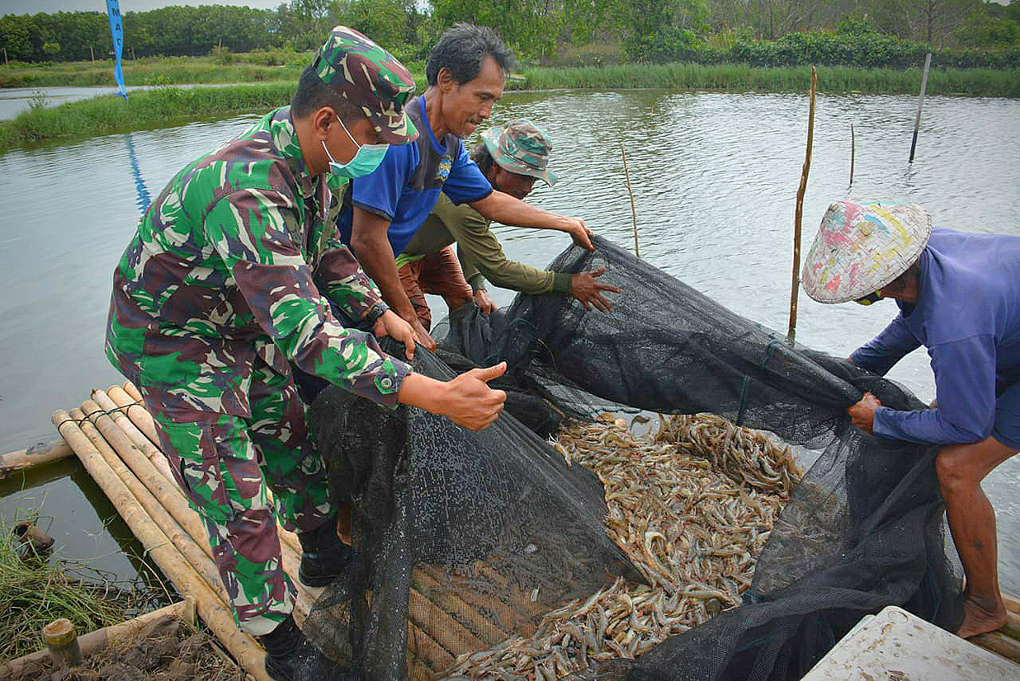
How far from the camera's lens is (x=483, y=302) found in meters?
4.41

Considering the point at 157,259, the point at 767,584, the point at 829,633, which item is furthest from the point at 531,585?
the point at 157,259

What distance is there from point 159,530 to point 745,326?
3118mm

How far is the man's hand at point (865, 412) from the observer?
8.51ft

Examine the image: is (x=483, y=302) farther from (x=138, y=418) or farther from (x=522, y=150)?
(x=138, y=418)

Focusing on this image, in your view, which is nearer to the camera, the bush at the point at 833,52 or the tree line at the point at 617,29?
the bush at the point at 833,52

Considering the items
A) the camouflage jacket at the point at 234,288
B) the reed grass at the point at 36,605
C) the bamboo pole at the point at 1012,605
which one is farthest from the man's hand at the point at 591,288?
the reed grass at the point at 36,605

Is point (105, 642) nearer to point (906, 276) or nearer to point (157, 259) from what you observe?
point (157, 259)

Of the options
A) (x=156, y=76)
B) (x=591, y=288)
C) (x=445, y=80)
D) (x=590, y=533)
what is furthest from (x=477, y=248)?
(x=156, y=76)

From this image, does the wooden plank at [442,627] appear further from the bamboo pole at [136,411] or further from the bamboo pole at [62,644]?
→ the bamboo pole at [136,411]

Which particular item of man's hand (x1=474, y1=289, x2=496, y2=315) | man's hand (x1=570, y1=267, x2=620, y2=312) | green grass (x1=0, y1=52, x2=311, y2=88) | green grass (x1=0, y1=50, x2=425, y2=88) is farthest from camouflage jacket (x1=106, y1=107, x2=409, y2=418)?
green grass (x1=0, y1=52, x2=311, y2=88)

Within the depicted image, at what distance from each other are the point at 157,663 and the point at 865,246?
308 cm

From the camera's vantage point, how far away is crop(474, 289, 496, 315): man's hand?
4.27 meters

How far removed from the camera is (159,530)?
3.50 metres

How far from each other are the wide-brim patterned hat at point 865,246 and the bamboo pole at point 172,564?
2513mm
